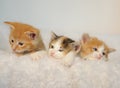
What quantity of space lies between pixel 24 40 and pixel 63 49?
172 millimetres

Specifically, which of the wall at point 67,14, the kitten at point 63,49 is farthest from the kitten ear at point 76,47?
the wall at point 67,14

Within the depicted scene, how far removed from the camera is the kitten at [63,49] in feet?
Answer: 3.39

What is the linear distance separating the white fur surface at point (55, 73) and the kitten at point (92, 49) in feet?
0.15

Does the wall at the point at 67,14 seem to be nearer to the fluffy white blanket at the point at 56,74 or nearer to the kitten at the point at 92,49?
the kitten at the point at 92,49

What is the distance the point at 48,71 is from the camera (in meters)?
0.98

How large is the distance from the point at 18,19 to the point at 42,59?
54cm

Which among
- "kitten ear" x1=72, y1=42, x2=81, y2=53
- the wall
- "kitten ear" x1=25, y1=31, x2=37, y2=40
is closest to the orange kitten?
"kitten ear" x1=25, y1=31, x2=37, y2=40

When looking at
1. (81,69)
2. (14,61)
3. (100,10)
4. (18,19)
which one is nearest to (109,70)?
(81,69)

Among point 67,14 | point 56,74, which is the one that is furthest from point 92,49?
point 67,14

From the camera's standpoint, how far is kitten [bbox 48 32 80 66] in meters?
1.03

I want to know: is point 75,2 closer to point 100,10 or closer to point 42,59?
point 100,10

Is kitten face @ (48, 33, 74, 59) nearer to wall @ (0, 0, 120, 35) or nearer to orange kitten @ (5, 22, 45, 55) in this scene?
orange kitten @ (5, 22, 45, 55)

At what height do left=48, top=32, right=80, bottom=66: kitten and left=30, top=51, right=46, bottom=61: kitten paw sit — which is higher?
left=48, top=32, right=80, bottom=66: kitten

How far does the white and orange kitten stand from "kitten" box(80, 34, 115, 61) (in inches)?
7.8
